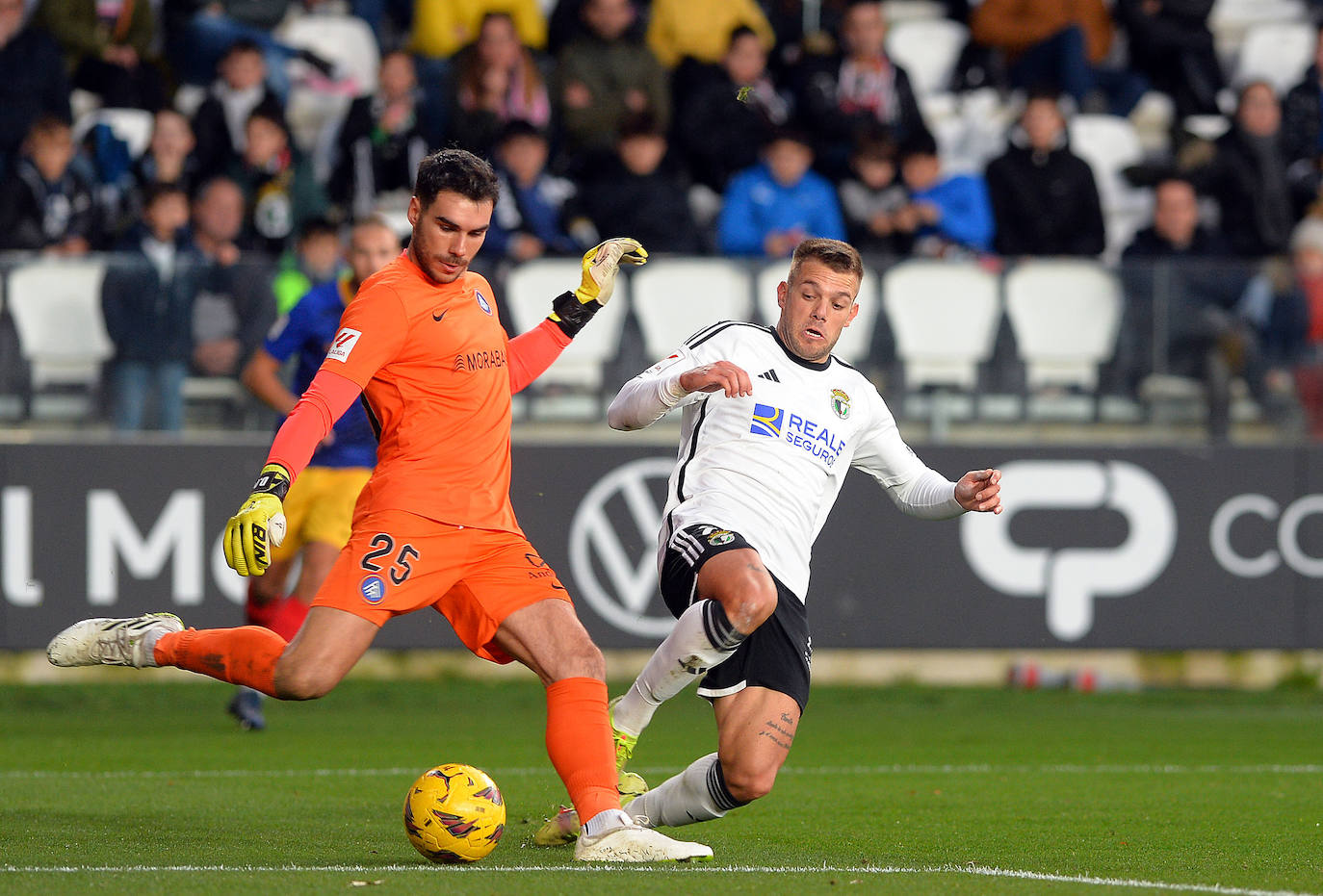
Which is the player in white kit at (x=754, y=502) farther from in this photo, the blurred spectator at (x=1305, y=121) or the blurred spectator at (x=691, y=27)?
the blurred spectator at (x=1305, y=121)

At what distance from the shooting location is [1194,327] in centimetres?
1179

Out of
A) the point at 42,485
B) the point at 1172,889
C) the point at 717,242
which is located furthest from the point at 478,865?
the point at 717,242

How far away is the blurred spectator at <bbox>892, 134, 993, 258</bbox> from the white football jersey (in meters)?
6.46

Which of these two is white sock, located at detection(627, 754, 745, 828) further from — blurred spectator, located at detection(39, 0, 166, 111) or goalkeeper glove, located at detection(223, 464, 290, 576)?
blurred spectator, located at detection(39, 0, 166, 111)

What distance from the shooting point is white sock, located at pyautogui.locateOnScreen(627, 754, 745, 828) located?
6.00 metres

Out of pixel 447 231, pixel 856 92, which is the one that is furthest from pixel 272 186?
pixel 447 231

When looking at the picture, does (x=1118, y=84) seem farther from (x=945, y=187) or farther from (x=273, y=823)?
(x=273, y=823)

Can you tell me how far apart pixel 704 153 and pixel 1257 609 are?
4963 millimetres

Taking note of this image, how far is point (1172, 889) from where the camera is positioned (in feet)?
17.2

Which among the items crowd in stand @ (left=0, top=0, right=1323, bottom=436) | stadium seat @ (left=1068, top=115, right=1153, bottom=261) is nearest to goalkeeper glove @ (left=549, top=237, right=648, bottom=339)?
crowd in stand @ (left=0, top=0, right=1323, bottom=436)

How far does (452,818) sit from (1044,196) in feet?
28.1

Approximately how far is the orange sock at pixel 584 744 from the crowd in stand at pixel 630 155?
583 cm

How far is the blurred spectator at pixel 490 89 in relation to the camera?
42.5 feet

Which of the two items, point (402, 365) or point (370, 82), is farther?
point (370, 82)
